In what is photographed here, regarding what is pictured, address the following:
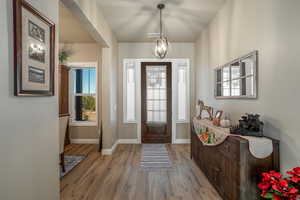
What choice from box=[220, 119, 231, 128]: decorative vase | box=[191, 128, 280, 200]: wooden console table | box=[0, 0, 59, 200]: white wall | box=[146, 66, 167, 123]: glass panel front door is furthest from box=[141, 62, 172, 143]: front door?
box=[0, 0, 59, 200]: white wall

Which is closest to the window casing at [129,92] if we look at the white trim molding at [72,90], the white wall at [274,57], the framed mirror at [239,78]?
the white trim molding at [72,90]

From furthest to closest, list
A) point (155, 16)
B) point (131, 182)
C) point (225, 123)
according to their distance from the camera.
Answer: point (155, 16)
point (131, 182)
point (225, 123)

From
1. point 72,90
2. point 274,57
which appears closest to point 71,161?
point 72,90

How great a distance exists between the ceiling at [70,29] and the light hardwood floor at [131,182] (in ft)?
8.70

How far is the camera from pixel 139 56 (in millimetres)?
5016

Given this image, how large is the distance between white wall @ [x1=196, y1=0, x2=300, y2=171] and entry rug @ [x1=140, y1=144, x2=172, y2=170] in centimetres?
162

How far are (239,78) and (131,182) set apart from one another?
2248mm

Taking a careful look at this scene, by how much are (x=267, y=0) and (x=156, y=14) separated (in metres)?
1.94

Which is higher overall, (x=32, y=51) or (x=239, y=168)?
(x=32, y=51)

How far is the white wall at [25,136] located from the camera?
116 centimetres

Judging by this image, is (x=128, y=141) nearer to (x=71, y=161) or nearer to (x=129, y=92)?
(x=129, y=92)

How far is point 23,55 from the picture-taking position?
4.27ft

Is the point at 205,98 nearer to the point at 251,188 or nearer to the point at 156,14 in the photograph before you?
the point at 156,14

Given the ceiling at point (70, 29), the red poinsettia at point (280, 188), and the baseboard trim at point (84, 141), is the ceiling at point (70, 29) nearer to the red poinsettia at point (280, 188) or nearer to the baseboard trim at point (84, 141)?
the baseboard trim at point (84, 141)
